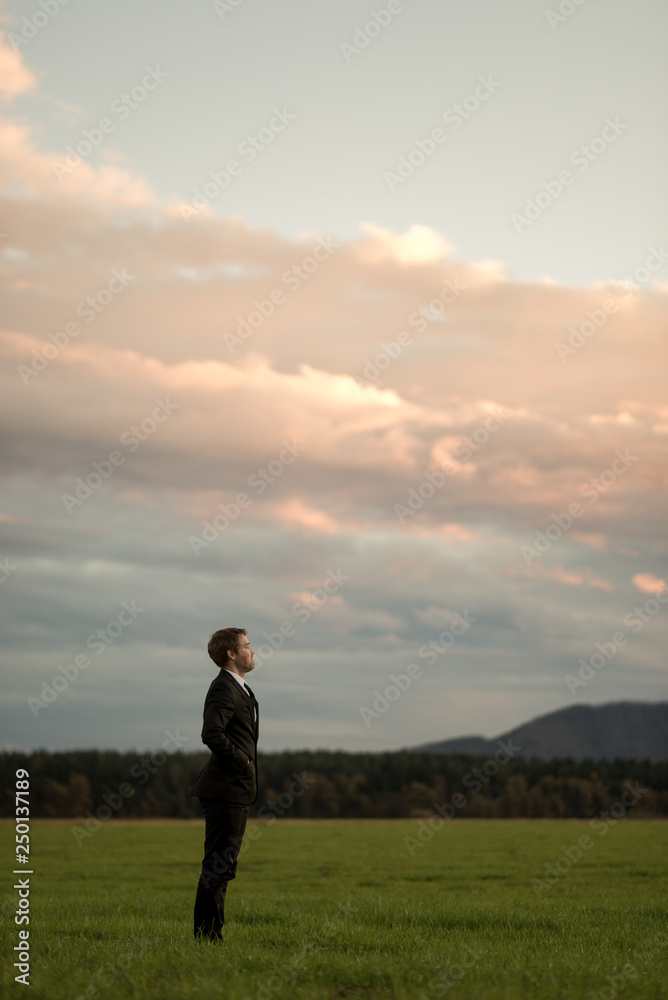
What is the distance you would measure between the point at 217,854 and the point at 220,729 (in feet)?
3.81

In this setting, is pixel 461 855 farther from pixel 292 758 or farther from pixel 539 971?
pixel 292 758

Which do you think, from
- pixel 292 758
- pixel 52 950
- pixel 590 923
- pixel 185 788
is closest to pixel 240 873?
pixel 590 923

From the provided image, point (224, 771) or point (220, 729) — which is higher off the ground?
point (220, 729)

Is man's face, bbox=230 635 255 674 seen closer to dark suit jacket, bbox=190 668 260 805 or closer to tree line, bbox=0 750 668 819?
dark suit jacket, bbox=190 668 260 805

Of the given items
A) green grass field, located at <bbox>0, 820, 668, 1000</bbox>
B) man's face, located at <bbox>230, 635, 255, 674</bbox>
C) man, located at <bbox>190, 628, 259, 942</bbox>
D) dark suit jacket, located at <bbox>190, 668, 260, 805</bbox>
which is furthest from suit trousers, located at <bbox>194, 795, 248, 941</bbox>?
man's face, located at <bbox>230, 635, 255, 674</bbox>

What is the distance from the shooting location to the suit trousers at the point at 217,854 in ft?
28.1

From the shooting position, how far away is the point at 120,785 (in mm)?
93812

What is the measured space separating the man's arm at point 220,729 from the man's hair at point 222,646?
394 millimetres

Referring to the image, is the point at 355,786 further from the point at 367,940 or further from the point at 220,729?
the point at 220,729

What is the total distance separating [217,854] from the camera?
8578 mm

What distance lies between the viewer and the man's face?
9.05 m

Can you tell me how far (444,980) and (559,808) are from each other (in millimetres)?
92223
